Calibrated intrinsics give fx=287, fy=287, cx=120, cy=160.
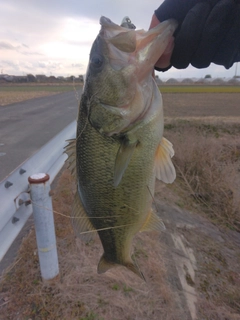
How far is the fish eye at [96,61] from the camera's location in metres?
1.65

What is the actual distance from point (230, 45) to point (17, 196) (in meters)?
1.75

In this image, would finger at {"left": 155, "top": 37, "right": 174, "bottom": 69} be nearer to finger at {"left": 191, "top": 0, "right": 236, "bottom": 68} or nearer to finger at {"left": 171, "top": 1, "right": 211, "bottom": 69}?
finger at {"left": 171, "top": 1, "right": 211, "bottom": 69}

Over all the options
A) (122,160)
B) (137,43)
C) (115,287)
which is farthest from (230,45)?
(115,287)

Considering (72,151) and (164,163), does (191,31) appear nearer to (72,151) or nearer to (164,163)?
(164,163)

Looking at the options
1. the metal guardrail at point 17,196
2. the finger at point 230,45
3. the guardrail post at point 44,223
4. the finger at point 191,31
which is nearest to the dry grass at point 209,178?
the guardrail post at point 44,223

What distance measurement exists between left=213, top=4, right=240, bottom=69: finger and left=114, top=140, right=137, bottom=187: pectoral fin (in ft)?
2.26

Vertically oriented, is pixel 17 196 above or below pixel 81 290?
above

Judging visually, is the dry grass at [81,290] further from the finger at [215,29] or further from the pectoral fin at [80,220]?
the finger at [215,29]

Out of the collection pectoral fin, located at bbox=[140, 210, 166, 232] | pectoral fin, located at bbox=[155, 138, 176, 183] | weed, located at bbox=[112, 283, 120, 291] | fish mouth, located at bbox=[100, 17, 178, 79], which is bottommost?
weed, located at bbox=[112, 283, 120, 291]

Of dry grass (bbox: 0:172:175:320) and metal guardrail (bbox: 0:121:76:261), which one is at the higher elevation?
metal guardrail (bbox: 0:121:76:261)

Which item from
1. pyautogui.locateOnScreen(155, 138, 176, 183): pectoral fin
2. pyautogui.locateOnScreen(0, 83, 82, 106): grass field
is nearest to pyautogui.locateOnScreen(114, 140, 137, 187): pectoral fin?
pyautogui.locateOnScreen(155, 138, 176, 183): pectoral fin

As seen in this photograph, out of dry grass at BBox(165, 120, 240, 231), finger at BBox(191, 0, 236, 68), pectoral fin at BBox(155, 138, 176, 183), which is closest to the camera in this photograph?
finger at BBox(191, 0, 236, 68)

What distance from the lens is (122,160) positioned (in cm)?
157

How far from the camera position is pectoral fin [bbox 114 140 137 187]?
1.57m
